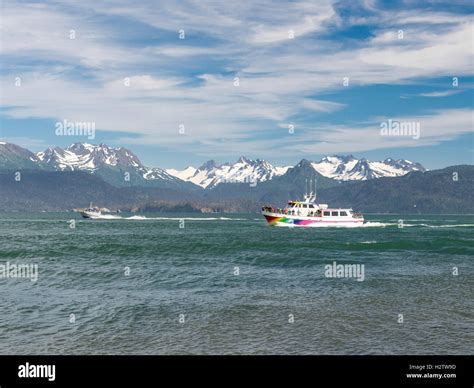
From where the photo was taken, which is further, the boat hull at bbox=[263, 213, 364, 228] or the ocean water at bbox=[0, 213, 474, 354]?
the boat hull at bbox=[263, 213, 364, 228]

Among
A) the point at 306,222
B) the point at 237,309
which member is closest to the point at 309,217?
the point at 306,222

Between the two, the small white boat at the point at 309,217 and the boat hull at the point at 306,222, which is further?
the small white boat at the point at 309,217

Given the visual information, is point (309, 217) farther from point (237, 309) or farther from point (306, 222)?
point (237, 309)

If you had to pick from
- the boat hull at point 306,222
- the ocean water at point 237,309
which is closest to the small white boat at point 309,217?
the boat hull at point 306,222

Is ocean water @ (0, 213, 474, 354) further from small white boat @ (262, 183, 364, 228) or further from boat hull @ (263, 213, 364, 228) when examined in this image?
small white boat @ (262, 183, 364, 228)

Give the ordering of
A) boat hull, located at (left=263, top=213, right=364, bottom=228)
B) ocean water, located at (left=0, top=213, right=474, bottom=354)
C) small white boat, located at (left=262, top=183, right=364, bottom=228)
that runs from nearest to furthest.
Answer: ocean water, located at (left=0, top=213, right=474, bottom=354) → boat hull, located at (left=263, top=213, right=364, bottom=228) → small white boat, located at (left=262, top=183, right=364, bottom=228)

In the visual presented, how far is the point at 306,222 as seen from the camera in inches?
6196

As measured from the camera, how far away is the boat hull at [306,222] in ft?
516

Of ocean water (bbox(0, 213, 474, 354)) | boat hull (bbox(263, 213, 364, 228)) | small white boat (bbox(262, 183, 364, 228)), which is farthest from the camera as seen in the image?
small white boat (bbox(262, 183, 364, 228))

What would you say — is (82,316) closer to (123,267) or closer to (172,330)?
(172,330)

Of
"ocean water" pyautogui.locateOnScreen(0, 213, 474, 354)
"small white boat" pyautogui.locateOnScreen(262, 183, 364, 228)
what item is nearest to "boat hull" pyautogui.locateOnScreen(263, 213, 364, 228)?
"small white boat" pyautogui.locateOnScreen(262, 183, 364, 228)

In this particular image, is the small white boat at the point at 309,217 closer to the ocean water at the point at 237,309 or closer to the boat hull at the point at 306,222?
the boat hull at the point at 306,222

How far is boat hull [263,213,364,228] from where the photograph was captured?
157 m
